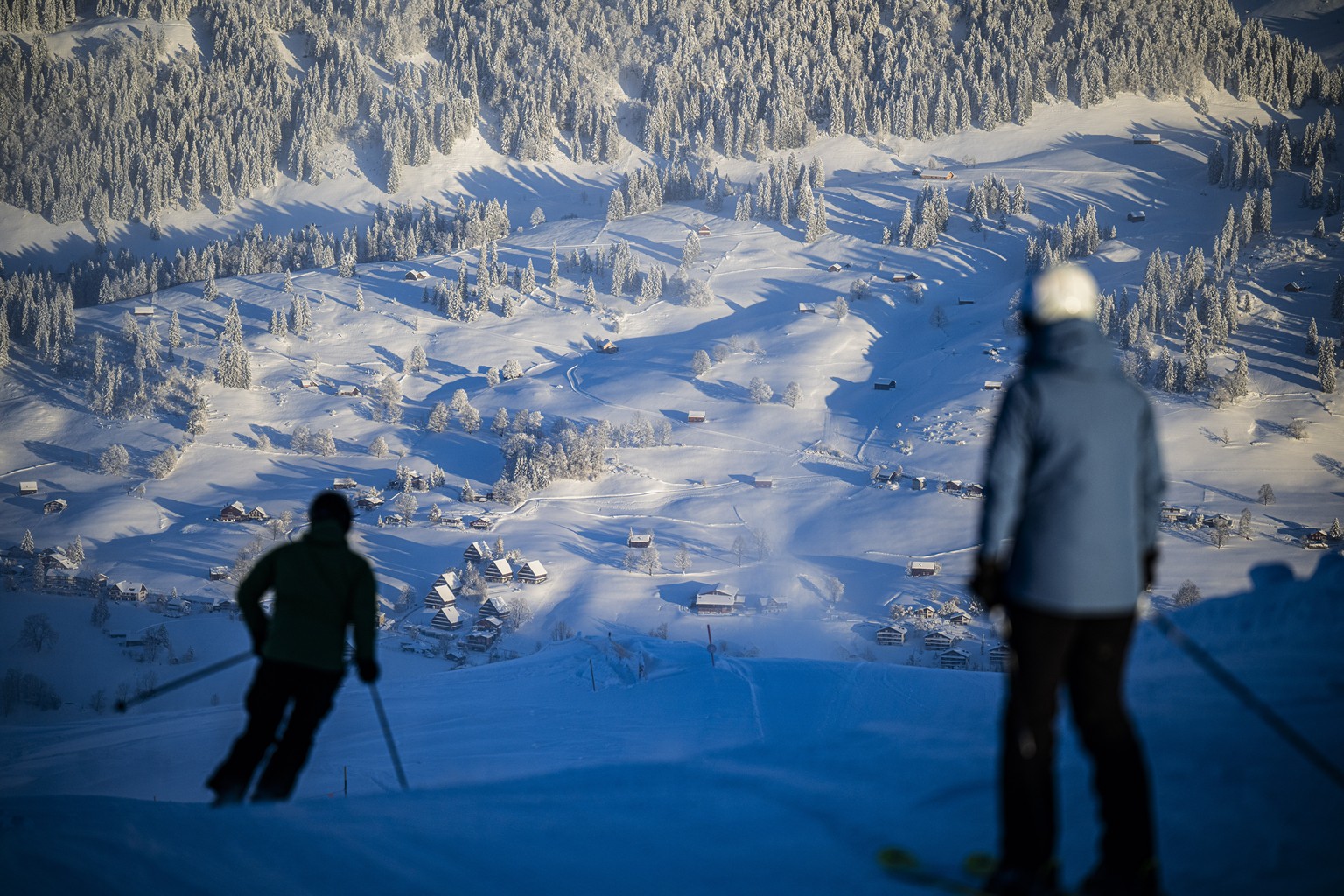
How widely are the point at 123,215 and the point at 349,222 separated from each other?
29.7m

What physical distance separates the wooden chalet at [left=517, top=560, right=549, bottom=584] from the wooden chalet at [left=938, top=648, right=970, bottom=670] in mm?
20127

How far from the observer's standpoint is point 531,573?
45.6 m

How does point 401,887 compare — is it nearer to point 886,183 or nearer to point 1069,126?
point 886,183

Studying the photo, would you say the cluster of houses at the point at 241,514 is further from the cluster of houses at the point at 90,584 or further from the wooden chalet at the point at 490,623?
the wooden chalet at the point at 490,623

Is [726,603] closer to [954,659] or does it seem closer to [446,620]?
[954,659]

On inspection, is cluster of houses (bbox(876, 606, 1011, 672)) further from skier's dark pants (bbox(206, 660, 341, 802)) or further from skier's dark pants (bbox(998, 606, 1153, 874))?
skier's dark pants (bbox(998, 606, 1153, 874))

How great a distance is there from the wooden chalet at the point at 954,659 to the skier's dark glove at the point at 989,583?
3370 centimetres

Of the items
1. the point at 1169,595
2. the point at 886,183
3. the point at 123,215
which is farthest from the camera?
the point at 123,215

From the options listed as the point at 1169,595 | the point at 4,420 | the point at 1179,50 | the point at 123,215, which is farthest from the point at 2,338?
the point at 1179,50

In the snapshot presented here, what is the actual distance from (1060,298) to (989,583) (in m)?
1.15

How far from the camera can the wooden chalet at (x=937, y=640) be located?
36.8 metres

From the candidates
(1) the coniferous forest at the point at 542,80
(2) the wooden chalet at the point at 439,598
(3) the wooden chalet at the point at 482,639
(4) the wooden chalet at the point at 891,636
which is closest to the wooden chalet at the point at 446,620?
(2) the wooden chalet at the point at 439,598

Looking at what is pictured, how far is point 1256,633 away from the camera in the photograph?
27.7ft

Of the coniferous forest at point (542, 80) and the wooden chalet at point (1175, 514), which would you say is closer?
the wooden chalet at point (1175, 514)
